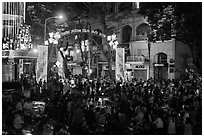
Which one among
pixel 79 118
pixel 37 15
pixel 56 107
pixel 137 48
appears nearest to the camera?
pixel 79 118

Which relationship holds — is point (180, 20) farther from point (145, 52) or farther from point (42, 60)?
point (145, 52)

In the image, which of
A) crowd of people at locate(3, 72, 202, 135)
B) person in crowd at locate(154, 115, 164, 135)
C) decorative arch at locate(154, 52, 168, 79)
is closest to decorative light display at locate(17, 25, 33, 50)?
crowd of people at locate(3, 72, 202, 135)

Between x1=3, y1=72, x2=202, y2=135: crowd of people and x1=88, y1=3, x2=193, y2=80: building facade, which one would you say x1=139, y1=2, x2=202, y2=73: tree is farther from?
x1=88, y1=3, x2=193, y2=80: building facade

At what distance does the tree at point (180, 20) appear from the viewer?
42.9ft

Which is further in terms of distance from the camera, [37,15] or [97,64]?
[97,64]

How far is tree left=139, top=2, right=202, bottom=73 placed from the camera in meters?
13.1

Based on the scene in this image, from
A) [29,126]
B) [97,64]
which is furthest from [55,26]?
[29,126]

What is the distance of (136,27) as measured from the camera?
3247 centimetres

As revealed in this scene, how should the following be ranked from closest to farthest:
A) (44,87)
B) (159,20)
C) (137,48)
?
(159,20)
(44,87)
(137,48)

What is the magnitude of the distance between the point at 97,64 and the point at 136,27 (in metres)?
7.61

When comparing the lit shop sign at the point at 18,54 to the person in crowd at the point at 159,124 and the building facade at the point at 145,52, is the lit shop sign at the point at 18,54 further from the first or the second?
the person in crowd at the point at 159,124

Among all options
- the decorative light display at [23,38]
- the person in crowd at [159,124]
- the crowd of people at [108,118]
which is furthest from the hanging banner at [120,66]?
the person in crowd at [159,124]

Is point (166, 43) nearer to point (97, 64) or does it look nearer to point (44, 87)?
point (97, 64)

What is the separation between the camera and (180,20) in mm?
14719
